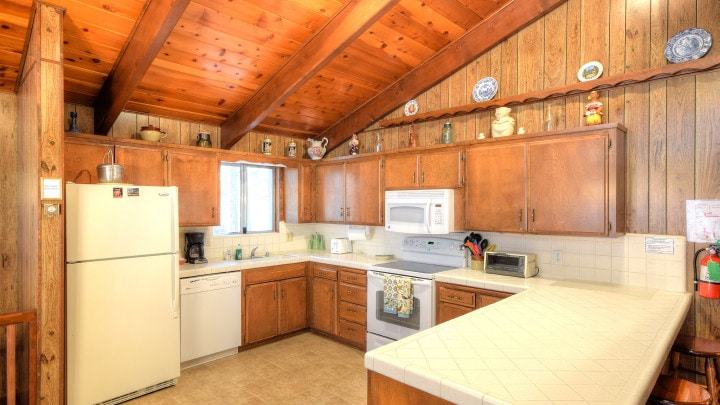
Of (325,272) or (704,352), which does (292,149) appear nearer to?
(325,272)

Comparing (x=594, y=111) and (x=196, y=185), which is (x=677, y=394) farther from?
(x=196, y=185)

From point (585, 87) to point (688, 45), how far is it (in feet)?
2.08

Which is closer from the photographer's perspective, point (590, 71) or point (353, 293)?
point (590, 71)

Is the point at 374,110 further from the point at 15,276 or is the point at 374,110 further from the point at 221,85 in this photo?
the point at 15,276

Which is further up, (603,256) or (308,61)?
(308,61)

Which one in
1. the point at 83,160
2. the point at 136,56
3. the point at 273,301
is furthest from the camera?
the point at 273,301

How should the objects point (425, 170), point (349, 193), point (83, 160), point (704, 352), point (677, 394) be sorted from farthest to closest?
point (349, 193)
point (425, 170)
point (83, 160)
point (704, 352)
point (677, 394)

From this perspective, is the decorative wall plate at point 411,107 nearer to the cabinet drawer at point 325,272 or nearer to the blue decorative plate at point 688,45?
the cabinet drawer at point 325,272

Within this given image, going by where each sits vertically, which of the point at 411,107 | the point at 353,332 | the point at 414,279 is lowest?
the point at 353,332

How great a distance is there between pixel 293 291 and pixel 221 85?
224 centimetres

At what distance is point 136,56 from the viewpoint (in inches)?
110

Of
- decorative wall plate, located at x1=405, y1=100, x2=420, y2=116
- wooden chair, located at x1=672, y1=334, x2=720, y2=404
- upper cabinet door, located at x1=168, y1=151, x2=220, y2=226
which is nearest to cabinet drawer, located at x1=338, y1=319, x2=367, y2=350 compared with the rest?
upper cabinet door, located at x1=168, y1=151, x2=220, y2=226

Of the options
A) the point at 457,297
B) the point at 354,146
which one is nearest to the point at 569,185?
the point at 457,297

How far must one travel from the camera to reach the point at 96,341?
2820mm
